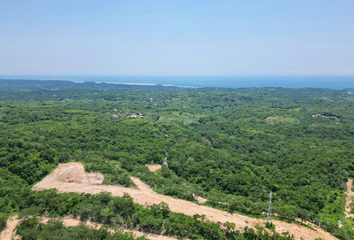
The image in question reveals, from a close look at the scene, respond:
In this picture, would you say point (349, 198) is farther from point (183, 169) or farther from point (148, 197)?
point (148, 197)

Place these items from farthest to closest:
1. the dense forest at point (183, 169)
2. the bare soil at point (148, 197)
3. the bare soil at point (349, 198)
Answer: the bare soil at point (349, 198)
the dense forest at point (183, 169)
the bare soil at point (148, 197)

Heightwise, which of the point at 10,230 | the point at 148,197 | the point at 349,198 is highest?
the point at 10,230

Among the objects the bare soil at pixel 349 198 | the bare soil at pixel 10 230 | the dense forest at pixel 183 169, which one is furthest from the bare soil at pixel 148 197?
the bare soil at pixel 349 198

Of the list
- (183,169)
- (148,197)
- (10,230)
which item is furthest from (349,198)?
(10,230)

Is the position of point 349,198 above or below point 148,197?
below

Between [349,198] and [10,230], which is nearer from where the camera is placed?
[10,230]

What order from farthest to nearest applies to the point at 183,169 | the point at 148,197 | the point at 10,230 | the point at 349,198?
1. the point at 183,169
2. the point at 349,198
3. the point at 148,197
4. the point at 10,230

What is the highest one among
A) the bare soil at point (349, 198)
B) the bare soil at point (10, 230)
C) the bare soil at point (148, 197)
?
the bare soil at point (10, 230)

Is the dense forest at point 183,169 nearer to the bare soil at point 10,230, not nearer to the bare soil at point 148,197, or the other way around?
the bare soil at point 10,230

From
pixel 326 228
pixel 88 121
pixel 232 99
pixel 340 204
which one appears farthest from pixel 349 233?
pixel 232 99

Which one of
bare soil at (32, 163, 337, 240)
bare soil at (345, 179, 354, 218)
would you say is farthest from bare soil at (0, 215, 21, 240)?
bare soil at (345, 179, 354, 218)
